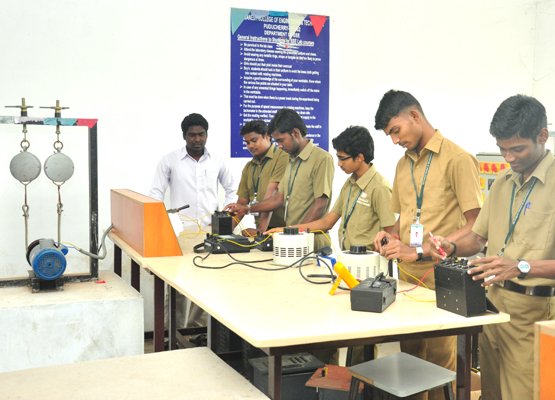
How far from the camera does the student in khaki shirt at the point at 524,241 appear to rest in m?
2.12

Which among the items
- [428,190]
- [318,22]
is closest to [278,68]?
[318,22]

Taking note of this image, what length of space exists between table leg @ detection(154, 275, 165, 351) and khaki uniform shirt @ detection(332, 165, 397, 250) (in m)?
0.95

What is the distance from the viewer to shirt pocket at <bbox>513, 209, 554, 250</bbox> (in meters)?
2.11

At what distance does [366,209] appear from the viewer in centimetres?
301

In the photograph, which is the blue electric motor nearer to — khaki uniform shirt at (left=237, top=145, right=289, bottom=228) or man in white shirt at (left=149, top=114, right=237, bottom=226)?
khaki uniform shirt at (left=237, top=145, right=289, bottom=228)

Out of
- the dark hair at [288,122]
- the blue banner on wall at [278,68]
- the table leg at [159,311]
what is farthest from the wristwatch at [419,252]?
the blue banner on wall at [278,68]

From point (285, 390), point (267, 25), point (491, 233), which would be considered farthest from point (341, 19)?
point (285, 390)

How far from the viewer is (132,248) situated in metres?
3.14

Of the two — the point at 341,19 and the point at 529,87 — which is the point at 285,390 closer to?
the point at 341,19

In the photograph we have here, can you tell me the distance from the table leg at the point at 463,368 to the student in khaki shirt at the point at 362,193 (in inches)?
37.8

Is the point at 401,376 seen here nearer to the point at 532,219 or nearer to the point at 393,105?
the point at 532,219

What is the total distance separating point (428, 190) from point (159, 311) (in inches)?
49.4

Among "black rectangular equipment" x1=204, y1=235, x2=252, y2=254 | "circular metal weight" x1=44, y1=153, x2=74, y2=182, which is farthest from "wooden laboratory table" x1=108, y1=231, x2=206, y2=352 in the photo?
"circular metal weight" x1=44, y1=153, x2=74, y2=182

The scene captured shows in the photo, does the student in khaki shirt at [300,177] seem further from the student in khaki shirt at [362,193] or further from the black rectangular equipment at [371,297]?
the black rectangular equipment at [371,297]
